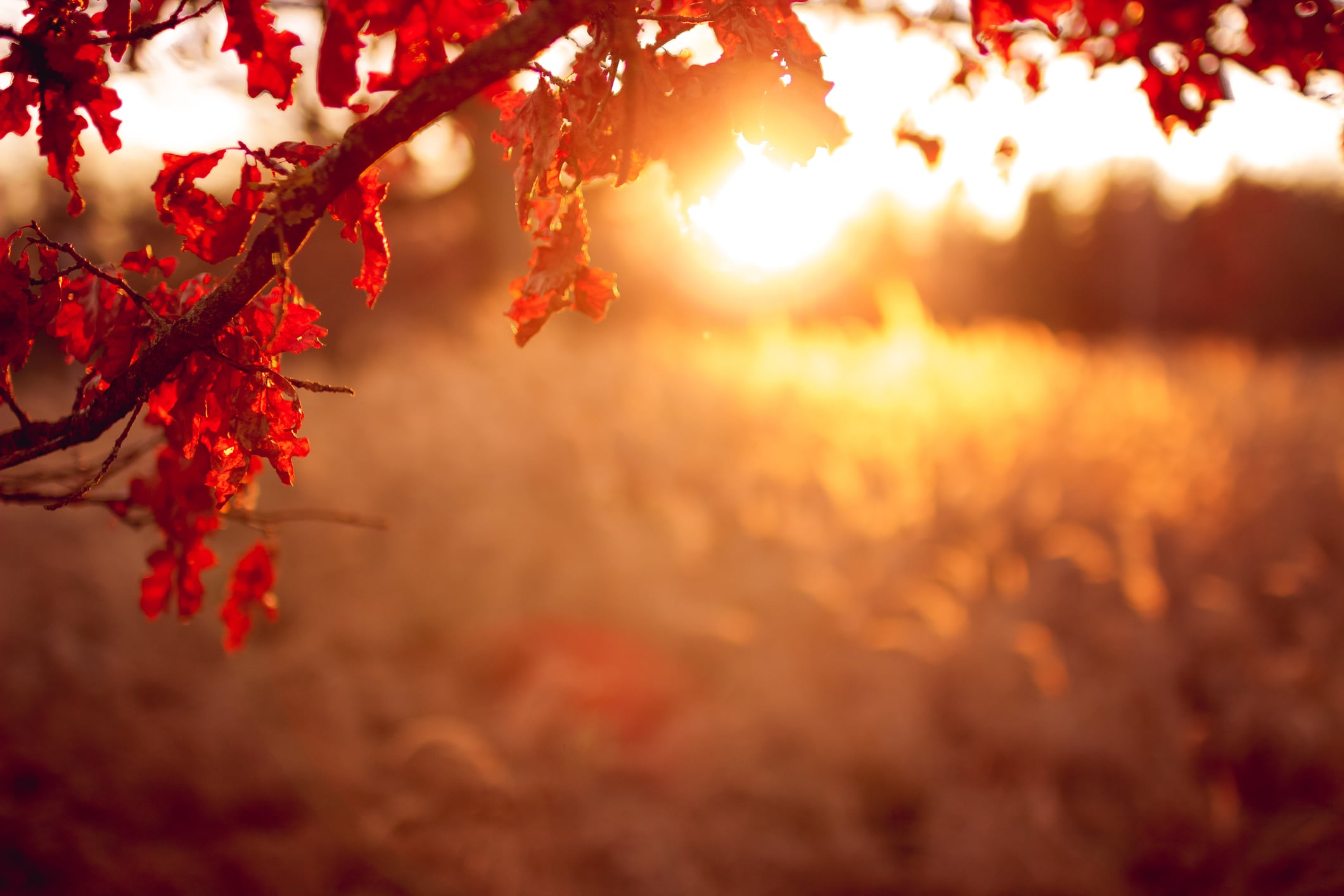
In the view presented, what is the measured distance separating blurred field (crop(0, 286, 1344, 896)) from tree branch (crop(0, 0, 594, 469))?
4.23ft

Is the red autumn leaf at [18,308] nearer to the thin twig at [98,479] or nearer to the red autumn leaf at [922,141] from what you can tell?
the thin twig at [98,479]

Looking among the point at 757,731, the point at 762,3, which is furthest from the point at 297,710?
the point at 762,3

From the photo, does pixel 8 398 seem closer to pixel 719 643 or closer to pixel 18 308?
pixel 18 308

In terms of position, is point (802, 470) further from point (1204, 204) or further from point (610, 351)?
point (1204, 204)

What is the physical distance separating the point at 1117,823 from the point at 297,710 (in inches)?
130

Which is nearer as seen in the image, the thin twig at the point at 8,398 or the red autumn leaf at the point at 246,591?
the thin twig at the point at 8,398

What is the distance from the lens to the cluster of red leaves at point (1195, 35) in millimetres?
933

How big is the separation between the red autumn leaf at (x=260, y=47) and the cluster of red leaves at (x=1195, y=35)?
0.80 metres

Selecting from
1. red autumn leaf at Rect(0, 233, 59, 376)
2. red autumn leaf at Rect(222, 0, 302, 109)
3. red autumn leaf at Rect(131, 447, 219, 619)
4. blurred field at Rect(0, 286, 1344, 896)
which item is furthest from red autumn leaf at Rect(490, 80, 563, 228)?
blurred field at Rect(0, 286, 1344, 896)

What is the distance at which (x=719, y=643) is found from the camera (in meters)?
4.07

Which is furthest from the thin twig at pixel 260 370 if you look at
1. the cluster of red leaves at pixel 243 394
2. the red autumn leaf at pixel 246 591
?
the red autumn leaf at pixel 246 591

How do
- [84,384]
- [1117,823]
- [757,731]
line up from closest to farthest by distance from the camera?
[84,384]
[1117,823]
[757,731]

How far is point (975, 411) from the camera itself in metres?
6.51

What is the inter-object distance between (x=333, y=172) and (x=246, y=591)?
0.99m
